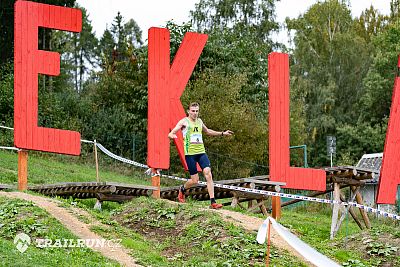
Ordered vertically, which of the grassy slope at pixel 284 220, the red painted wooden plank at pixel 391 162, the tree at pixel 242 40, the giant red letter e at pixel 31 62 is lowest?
the grassy slope at pixel 284 220

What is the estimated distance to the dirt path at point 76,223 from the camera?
10750 millimetres

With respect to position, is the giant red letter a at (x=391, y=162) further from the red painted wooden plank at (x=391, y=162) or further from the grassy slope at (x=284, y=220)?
the grassy slope at (x=284, y=220)

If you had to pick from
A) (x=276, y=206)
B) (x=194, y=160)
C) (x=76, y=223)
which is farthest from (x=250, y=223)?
(x=76, y=223)

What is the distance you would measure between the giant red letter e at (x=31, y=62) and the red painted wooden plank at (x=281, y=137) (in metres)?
3.95

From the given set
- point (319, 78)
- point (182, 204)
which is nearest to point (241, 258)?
point (182, 204)

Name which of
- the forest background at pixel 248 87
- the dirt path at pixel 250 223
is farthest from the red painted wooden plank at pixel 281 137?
the forest background at pixel 248 87

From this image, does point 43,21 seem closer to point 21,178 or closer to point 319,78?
point 21,178

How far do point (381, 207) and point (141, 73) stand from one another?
1425 centimetres

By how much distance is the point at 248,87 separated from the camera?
38.6 metres

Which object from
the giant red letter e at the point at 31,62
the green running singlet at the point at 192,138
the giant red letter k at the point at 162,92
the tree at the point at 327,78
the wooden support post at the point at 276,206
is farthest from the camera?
the tree at the point at 327,78

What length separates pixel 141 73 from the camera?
122 feet

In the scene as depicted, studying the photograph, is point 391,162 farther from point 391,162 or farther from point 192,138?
point 192,138

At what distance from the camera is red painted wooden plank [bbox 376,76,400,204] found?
49.5 feet

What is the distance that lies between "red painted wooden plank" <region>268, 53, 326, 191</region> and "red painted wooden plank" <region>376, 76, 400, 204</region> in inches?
45.9
